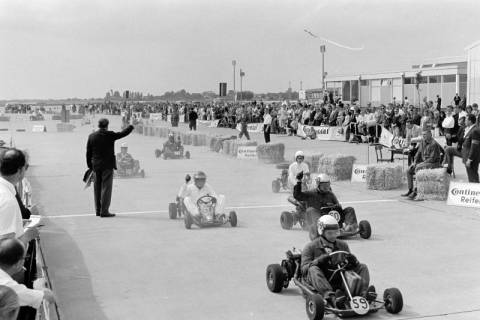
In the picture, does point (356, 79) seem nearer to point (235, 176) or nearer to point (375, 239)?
point (235, 176)

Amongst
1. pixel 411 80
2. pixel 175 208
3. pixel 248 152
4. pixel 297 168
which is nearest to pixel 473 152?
pixel 297 168

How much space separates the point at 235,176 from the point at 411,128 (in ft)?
19.1

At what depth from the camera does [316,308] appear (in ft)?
23.3

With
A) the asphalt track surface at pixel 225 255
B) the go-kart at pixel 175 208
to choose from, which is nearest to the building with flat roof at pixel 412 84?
the asphalt track surface at pixel 225 255

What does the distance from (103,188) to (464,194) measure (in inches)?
287

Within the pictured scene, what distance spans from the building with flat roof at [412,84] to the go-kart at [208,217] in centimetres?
2863

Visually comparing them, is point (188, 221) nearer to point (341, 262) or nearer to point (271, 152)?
point (341, 262)

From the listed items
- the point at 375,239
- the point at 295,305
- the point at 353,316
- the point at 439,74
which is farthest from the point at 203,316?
the point at 439,74

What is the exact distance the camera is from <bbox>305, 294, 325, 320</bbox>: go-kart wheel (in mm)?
7098

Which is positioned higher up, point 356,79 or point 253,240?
point 356,79

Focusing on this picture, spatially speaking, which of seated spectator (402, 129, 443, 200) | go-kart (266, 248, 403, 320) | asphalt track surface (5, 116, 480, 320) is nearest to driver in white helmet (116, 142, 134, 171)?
asphalt track surface (5, 116, 480, 320)

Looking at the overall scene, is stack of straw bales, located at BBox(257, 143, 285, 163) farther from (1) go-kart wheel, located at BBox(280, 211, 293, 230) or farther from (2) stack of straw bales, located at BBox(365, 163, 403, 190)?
(1) go-kart wheel, located at BBox(280, 211, 293, 230)

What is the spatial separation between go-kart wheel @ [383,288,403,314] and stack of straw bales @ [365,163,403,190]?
1026 cm

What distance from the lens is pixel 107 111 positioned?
3920 inches
